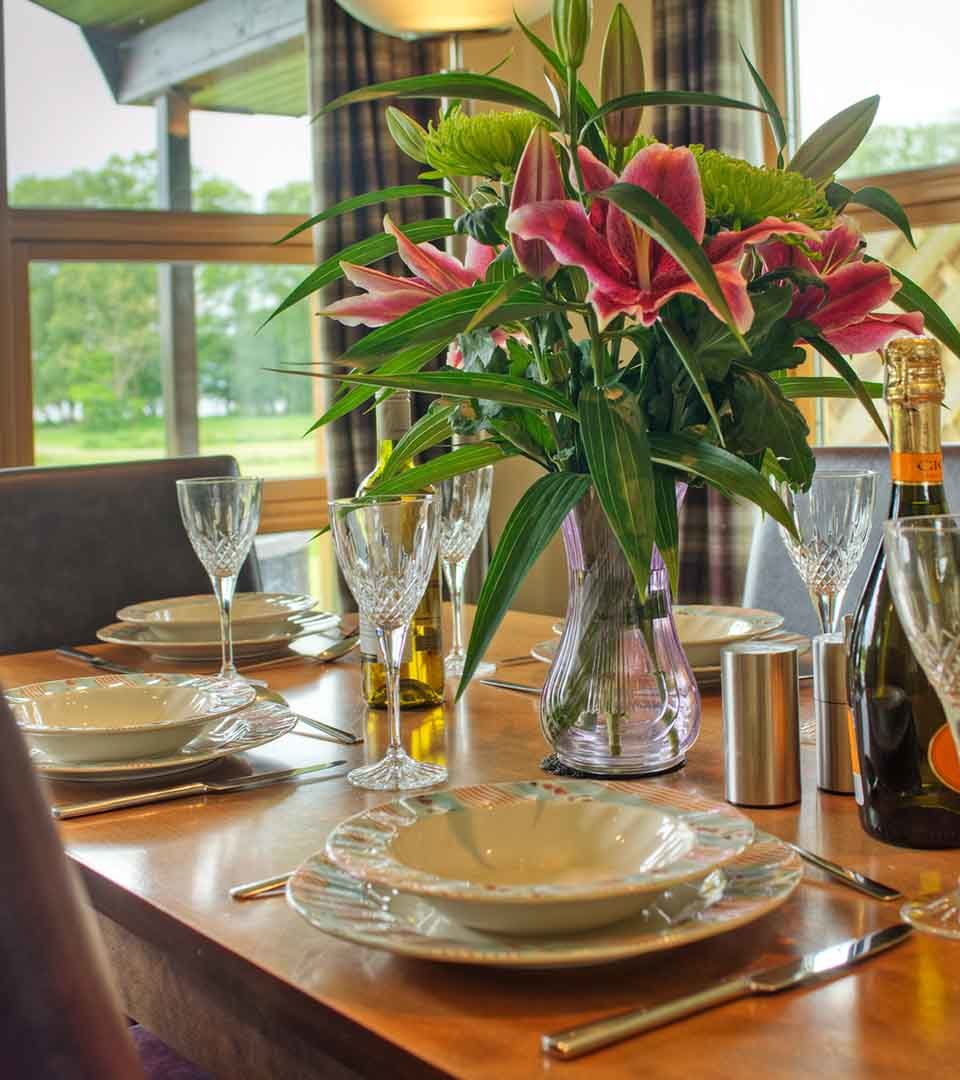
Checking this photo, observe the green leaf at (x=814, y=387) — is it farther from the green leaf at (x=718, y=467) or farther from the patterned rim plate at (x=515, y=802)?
the patterned rim plate at (x=515, y=802)

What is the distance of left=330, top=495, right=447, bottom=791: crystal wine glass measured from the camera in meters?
1.02

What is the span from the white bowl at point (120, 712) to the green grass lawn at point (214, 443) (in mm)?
2348

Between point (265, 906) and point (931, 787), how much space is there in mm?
408

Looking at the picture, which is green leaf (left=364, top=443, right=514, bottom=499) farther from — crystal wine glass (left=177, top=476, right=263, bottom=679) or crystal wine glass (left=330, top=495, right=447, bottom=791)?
crystal wine glass (left=177, top=476, right=263, bottom=679)

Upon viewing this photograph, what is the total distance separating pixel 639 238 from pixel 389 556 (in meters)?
0.29

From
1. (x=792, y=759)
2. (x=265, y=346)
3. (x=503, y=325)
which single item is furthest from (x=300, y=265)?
(x=792, y=759)

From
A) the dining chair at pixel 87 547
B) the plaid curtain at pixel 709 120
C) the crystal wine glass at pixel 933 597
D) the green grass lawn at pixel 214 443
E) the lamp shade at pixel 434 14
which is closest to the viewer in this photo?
the crystal wine glass at pixel 933 597

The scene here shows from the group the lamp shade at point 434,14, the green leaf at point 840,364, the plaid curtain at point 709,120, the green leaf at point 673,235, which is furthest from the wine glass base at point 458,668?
the plaid curtain at point 709,120

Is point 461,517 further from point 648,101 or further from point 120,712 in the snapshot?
point 648,101

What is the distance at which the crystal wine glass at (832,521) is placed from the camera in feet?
3.87

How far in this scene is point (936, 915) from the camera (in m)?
0.74

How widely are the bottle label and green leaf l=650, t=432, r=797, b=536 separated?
19 cm

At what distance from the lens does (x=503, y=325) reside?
109cm

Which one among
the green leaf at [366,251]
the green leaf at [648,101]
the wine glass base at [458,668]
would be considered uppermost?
the green leaf at [648,101]
